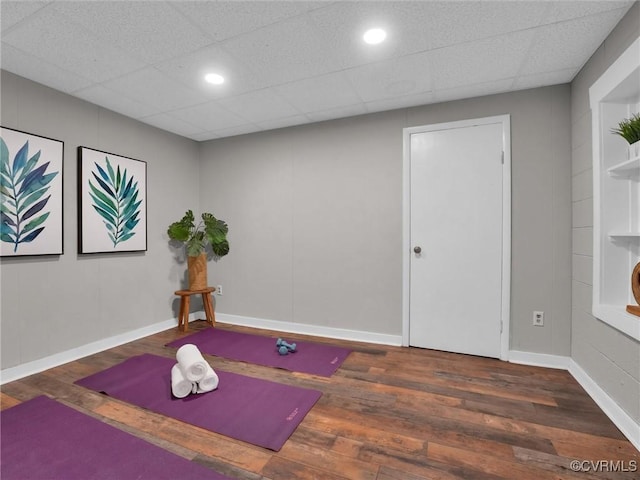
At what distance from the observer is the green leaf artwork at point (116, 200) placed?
2.98 meters

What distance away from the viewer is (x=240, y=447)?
63.1 inches

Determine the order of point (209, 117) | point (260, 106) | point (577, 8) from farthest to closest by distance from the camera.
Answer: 1. point (209, 117)
2. point (260, 106)
3. point (577, 8)

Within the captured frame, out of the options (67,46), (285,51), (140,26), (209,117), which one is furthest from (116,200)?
(285,51)

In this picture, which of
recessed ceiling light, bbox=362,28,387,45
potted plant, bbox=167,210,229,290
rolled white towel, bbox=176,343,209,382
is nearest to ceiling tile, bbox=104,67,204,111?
potted plant, bbox=167,210,229,290

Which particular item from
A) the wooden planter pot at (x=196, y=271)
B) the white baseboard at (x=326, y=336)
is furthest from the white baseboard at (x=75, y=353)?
the wooden planter pot at (x=196, y=271)

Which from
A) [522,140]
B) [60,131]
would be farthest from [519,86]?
[60,131]

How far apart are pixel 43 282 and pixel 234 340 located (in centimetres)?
176

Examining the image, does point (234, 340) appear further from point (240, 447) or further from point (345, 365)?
point (240, 447)

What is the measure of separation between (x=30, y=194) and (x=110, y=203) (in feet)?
2.14

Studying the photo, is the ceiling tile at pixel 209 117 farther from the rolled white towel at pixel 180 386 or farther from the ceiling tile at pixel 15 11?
the rolled white towel at pixel 180 386

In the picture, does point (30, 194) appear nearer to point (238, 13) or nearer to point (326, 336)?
point (238, 13)

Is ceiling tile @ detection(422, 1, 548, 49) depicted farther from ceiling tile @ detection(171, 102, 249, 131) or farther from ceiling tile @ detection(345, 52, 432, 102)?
ceiling tile @ detection(171, 102, 249, 131)

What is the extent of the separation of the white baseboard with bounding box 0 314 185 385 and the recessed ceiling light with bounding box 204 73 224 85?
2.69 m

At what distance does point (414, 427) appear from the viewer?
175 cm
